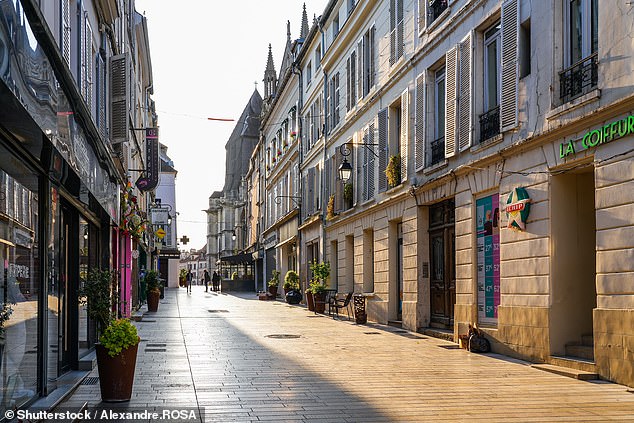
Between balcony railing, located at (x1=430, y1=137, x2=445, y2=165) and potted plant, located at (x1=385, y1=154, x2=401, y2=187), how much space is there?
7.83 feet

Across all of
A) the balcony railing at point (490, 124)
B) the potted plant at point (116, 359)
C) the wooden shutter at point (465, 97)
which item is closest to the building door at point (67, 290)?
the potted plant at point (116, 359)

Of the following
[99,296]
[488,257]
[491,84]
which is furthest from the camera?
[491,84]

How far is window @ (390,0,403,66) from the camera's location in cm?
1942

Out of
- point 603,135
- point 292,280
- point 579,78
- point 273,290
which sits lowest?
point 273,290

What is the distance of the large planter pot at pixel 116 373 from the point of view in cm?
805

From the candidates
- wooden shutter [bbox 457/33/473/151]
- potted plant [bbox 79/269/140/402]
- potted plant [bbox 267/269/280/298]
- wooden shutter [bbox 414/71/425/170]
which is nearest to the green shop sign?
wooden shutter [bbox 457/33/473/151]

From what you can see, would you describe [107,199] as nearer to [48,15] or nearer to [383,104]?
[48,15]

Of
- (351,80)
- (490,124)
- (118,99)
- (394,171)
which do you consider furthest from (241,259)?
(490,124)

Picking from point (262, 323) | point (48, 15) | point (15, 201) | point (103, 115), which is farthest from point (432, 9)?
point (15, 201)

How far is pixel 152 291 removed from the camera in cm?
2711

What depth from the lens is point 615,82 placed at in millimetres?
9844

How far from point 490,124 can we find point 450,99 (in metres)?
1.88

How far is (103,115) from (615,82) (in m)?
9.19

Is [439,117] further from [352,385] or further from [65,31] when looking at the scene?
[65,31]
